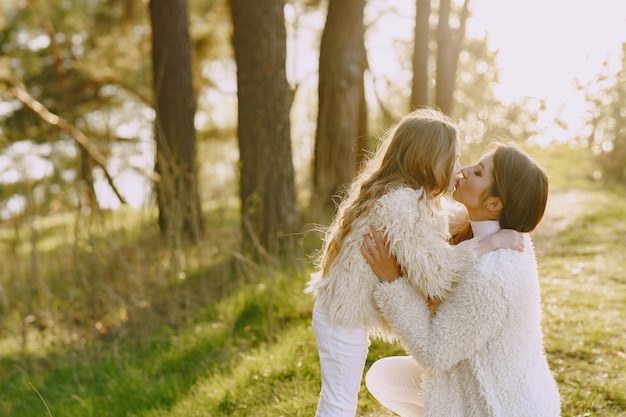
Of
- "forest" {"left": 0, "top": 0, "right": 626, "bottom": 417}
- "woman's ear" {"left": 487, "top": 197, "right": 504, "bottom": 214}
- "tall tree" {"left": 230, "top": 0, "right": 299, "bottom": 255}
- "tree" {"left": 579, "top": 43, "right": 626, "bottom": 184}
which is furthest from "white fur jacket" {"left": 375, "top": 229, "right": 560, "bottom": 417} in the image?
"tree" {"left": 579, "top": 43, "right": 626, "bottom": 184}

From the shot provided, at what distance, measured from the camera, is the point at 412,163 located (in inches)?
87.0

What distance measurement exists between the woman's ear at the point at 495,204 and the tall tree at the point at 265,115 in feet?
9.39

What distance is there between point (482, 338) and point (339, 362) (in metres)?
0.53

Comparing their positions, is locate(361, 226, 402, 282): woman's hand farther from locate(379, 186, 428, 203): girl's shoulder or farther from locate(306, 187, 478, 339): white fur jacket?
locate(379, 186, 428, 203): girl's shoulder

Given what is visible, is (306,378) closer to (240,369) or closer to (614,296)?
(240,369)

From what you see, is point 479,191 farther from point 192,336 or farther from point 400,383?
point 192,336

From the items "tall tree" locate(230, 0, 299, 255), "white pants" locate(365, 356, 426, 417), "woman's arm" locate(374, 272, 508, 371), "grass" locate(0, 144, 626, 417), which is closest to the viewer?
"woman's arm" locate(374, 272, 508, 371)

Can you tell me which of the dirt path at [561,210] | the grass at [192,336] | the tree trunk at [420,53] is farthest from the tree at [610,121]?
the grass at [192,336]

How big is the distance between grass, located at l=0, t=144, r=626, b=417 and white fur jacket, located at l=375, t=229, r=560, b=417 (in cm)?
96

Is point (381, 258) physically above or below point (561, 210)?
above

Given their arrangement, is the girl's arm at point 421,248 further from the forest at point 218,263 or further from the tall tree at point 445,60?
the tall tree at point 445,60

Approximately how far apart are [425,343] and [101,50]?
32.4 feet

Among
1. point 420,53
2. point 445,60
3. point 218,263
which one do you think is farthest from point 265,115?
point 445,60

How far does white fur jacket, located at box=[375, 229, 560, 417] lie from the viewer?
2068mm
